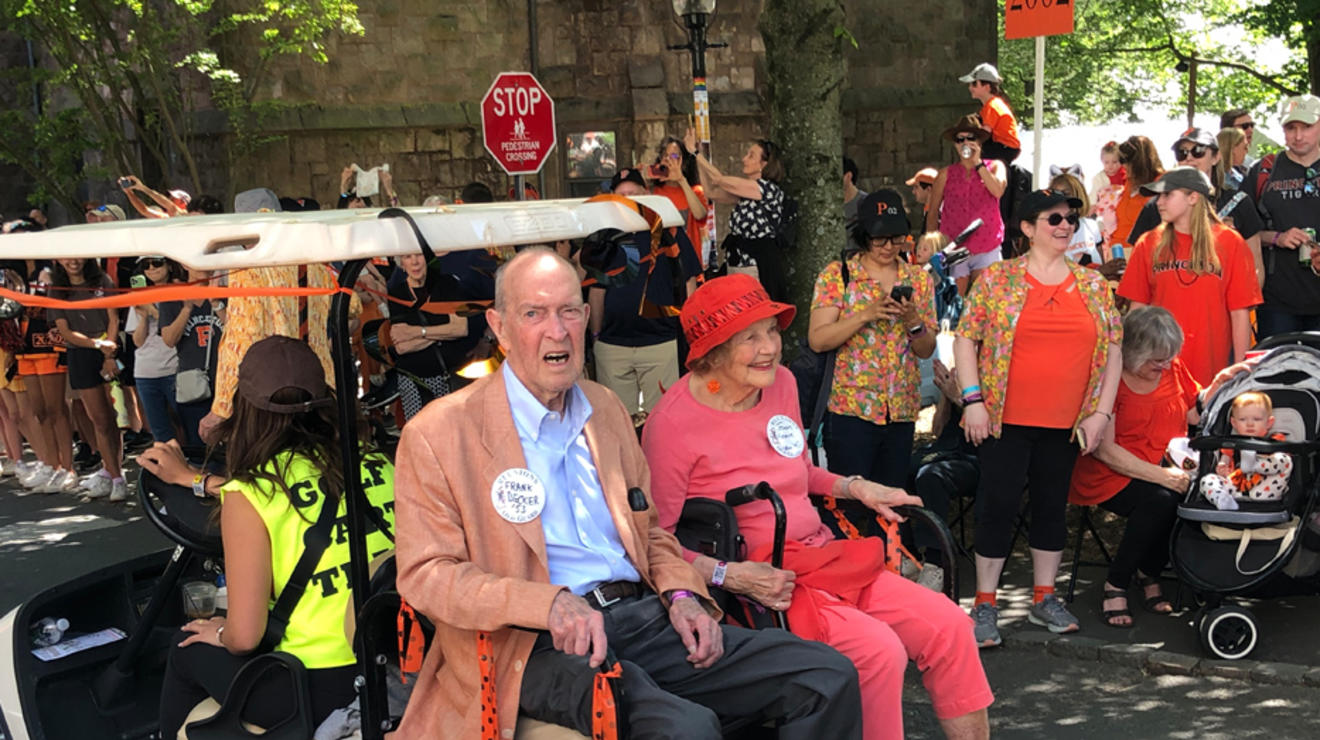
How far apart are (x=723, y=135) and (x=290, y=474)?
17.0m

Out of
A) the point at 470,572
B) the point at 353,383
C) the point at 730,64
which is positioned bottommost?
→ the point at 470,572

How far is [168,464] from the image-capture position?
3988 mm

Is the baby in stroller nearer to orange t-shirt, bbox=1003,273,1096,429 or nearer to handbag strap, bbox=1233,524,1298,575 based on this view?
handbag strap, bbox=1233,524,1298,575

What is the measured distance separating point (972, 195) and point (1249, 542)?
4.69 metres

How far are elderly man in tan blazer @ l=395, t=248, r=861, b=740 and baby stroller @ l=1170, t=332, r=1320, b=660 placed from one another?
107 inches

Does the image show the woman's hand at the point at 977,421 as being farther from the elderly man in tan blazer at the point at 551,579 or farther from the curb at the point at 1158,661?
the elderly man in tan blazer at the point at 551,579

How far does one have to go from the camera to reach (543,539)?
133 inches

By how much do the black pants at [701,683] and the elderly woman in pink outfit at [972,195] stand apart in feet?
21.6

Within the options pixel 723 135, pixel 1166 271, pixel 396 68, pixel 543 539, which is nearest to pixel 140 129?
pixel 396 68

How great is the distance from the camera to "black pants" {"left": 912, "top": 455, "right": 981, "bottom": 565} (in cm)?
641

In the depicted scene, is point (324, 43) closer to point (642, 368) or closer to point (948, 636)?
point (642, 368)

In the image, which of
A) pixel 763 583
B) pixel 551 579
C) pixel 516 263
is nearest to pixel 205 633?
pixel 551 579

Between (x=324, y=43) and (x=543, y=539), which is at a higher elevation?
(x=324, y=43)

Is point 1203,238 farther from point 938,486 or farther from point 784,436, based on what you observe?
point 784,436
